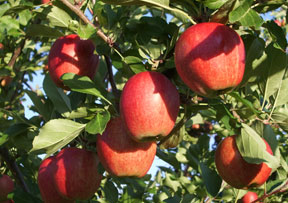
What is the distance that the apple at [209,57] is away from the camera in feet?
3.69

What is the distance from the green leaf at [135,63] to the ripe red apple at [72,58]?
0.38 m

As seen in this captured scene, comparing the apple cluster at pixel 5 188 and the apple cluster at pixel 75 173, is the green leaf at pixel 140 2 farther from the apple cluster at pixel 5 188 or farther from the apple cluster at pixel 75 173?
the apple cluster at pixel 5 188

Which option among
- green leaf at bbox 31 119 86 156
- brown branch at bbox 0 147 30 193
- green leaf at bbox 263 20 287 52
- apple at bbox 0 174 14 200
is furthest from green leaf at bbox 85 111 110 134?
apple at bbox 0 174 14 200

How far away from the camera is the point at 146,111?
1.23m

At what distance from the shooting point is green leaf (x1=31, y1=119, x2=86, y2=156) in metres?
1.42

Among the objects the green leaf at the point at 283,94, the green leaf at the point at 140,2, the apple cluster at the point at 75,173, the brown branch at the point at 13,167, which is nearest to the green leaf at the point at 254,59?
the green leaf at the point at 283,94

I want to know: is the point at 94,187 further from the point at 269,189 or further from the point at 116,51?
the point at 269,189

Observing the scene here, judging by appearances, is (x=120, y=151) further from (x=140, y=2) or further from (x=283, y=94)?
(x=283, y=94)

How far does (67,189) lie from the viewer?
1680mm

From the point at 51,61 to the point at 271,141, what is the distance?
114 cm

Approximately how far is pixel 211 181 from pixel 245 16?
44.5 inches

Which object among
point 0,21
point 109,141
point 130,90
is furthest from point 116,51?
point 0,21

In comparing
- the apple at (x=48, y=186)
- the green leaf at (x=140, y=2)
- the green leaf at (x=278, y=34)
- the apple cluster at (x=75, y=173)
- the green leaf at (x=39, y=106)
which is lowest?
the apple at (x=48, y=186)

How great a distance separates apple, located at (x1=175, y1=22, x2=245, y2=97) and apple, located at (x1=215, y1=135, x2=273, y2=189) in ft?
1.86
